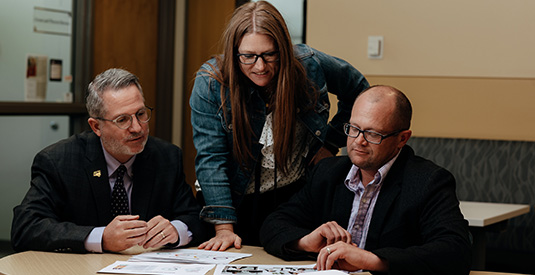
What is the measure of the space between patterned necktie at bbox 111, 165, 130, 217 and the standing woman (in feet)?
0.89

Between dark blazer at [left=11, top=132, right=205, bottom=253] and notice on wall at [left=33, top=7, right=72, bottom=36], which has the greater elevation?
notice on wall at [left=33, top=7, right=72, bottom=36]

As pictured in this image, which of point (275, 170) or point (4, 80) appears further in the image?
point (4, 80)

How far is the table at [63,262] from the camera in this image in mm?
1802

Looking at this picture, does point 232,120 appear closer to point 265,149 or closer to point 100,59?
point 265,149

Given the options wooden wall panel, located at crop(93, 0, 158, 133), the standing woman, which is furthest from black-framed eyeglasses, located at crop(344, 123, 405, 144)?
wooden wall panel, located at crop(93, 0, 158, 133)

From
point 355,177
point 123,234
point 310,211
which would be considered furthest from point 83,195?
point 355,177

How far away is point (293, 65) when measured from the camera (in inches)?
89.8

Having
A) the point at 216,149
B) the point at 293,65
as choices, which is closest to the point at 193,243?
the point at 216,149

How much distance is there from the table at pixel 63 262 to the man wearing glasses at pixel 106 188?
0.04 meters

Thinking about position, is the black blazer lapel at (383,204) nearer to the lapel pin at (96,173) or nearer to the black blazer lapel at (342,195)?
the black blazer lapel at (342,195)

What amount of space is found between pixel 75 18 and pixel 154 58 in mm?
941

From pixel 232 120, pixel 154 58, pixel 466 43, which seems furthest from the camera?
pixel 154 58

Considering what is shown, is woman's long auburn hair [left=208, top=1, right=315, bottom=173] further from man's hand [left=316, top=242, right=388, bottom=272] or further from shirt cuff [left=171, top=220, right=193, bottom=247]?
man's hand [left=316, top=242, right=388, bottom=272]

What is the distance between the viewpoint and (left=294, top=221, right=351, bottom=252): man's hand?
1882 mm
